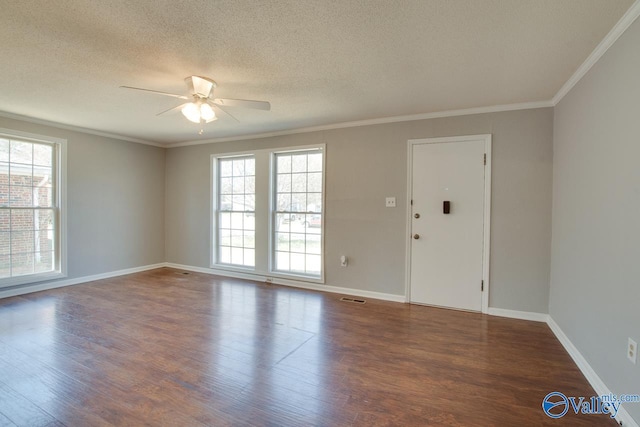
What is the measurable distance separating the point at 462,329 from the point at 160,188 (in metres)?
5.62

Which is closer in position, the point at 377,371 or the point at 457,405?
the point at 457,405

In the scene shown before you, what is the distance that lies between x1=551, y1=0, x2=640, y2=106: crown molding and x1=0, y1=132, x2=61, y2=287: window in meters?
6.27

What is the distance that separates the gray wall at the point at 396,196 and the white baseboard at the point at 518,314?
45 mm

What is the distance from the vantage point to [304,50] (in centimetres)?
215

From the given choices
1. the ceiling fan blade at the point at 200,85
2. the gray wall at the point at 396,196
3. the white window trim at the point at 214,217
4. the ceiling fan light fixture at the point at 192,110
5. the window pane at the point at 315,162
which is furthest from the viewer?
the white window trim at the point at 214,217

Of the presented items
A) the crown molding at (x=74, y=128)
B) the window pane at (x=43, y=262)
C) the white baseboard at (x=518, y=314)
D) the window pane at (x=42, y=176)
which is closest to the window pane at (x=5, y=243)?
the window pane at (x=43, y=262)

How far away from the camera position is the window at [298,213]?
4.42 metres

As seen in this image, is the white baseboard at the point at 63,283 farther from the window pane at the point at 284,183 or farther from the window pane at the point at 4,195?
the window pane at the point at 284,183

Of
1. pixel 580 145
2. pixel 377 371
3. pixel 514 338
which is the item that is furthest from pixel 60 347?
pixel 580 145

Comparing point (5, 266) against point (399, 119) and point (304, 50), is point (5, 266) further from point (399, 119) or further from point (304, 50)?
point (399, 119)

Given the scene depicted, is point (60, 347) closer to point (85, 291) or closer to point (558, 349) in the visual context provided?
point (85, 291)

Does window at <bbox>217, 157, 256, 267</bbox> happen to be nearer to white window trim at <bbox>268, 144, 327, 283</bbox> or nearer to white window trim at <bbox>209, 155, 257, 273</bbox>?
white window trim at <bbox>209, 155, 257, 273</bbox>

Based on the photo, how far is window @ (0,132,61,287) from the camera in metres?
3.85

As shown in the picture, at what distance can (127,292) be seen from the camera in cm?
409
